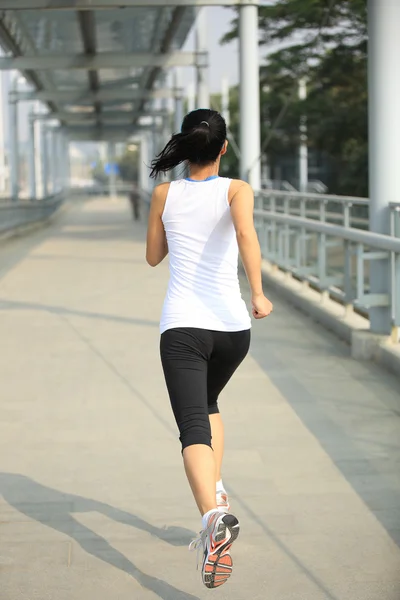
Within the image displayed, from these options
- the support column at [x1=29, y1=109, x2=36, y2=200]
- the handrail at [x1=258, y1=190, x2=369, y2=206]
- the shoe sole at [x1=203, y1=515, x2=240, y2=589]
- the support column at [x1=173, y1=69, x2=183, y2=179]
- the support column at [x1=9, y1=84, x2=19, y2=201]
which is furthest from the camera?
the support column at [x1=29, y1=109, x2=36, y2=200]

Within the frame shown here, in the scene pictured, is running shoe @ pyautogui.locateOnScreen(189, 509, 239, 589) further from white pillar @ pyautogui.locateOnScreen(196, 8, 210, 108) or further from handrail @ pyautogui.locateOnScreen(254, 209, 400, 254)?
white pillar @ pyautogui.locateOnScreen(196, 8, 210, 108)

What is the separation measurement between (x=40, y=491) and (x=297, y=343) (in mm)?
4589

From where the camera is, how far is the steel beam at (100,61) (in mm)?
27875

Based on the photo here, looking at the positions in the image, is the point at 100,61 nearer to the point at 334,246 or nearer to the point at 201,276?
the point at 334,246

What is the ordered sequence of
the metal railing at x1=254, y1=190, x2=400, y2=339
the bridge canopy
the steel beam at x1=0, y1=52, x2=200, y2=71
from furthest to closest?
the steel beam at x1=0, y1=52, x2=200, y2=71 < the bridge canopy < the metal railing at x1=254, y1=190, x2=400, y2=339

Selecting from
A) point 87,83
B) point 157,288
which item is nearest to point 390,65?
point 157,288

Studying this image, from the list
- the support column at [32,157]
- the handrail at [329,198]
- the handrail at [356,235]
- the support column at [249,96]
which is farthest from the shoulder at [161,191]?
the support column at [32,157]

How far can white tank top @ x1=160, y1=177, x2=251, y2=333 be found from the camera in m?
3.93

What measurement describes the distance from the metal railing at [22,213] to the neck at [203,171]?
77.4ft

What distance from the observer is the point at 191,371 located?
392 centimetres

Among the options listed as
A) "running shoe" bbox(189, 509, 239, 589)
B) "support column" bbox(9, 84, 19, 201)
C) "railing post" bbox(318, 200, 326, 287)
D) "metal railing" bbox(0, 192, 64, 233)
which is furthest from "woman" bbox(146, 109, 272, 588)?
"support column" bbox(9, 84, 19, 201)

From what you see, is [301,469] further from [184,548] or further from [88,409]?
[88,409]

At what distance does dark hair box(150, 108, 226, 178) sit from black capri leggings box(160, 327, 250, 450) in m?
0.58

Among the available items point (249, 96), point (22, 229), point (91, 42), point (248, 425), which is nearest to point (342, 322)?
point (248, 425)
